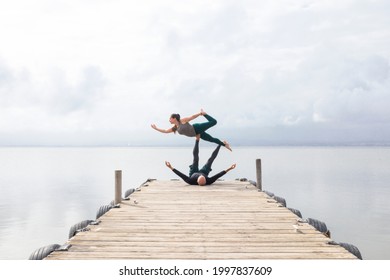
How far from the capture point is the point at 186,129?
1544cm

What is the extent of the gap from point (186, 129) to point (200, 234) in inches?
304

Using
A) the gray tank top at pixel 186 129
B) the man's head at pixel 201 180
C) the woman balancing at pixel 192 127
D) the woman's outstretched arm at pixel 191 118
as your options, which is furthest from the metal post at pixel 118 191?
the man's head at pixel 201 180

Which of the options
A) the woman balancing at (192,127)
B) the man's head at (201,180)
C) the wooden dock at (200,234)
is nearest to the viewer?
the wooden dock at (200,234)

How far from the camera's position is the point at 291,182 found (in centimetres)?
4625

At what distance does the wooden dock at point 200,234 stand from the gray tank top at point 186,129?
3540 millimetres

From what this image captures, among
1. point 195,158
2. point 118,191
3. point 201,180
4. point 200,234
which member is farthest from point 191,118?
point 200,234

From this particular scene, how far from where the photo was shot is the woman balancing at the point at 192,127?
15180 mm

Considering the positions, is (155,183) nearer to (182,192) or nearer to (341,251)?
(182,192)

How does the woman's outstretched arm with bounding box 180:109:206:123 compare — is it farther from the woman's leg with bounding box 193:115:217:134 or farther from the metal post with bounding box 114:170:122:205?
the metal post with bounding box 114:170:122:205

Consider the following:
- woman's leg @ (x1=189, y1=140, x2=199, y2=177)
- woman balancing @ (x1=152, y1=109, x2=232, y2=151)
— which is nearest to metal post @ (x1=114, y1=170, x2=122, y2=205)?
woman balancing @ (x1=152, y1=109, x2=232, y2=151)

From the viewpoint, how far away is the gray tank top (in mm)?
15328

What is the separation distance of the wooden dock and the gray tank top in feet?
11.6

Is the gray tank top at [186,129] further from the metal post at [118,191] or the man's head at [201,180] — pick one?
the metal post at [118,191]

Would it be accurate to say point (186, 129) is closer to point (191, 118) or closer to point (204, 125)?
point (191, 118)
